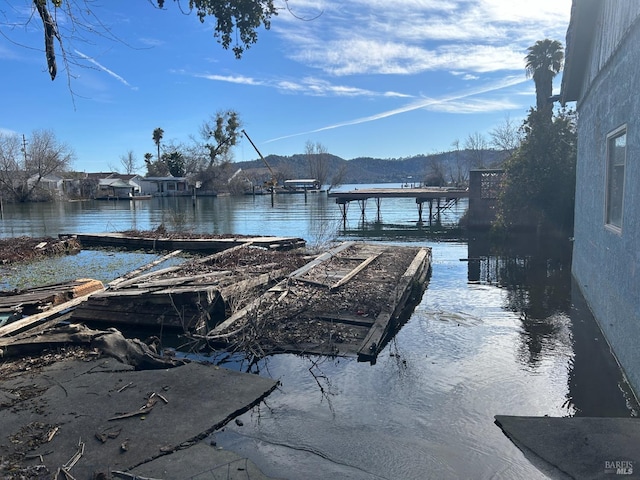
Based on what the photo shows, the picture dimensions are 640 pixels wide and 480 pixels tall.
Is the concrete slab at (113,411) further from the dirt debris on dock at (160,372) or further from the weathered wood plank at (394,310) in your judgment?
the weathered wood plank at (394,310)

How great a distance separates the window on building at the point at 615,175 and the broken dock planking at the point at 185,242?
12.5 meters

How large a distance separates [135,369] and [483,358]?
4.81 m

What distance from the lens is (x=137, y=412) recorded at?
4.85 meters

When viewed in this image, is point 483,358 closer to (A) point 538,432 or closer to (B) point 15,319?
(A) point 538,432

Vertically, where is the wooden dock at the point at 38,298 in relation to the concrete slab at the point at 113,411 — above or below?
above

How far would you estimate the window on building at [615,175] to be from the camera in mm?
6215

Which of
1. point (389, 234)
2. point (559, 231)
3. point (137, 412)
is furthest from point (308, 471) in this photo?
point (389, 234)

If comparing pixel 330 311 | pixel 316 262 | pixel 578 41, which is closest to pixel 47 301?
pixel 330 311

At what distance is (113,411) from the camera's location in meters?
4.92

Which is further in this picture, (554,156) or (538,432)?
(554,156)

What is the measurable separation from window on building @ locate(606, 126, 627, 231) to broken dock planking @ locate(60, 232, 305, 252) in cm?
1250

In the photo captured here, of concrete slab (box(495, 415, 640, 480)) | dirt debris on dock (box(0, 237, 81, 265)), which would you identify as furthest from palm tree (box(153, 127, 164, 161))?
concrete slab (box(495, 415, 640, 480))

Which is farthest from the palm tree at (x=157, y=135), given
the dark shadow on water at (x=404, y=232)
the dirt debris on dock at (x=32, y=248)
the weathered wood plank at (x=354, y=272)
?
the weathered wood plank at (x=354, y=272)

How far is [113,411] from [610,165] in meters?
7.37
